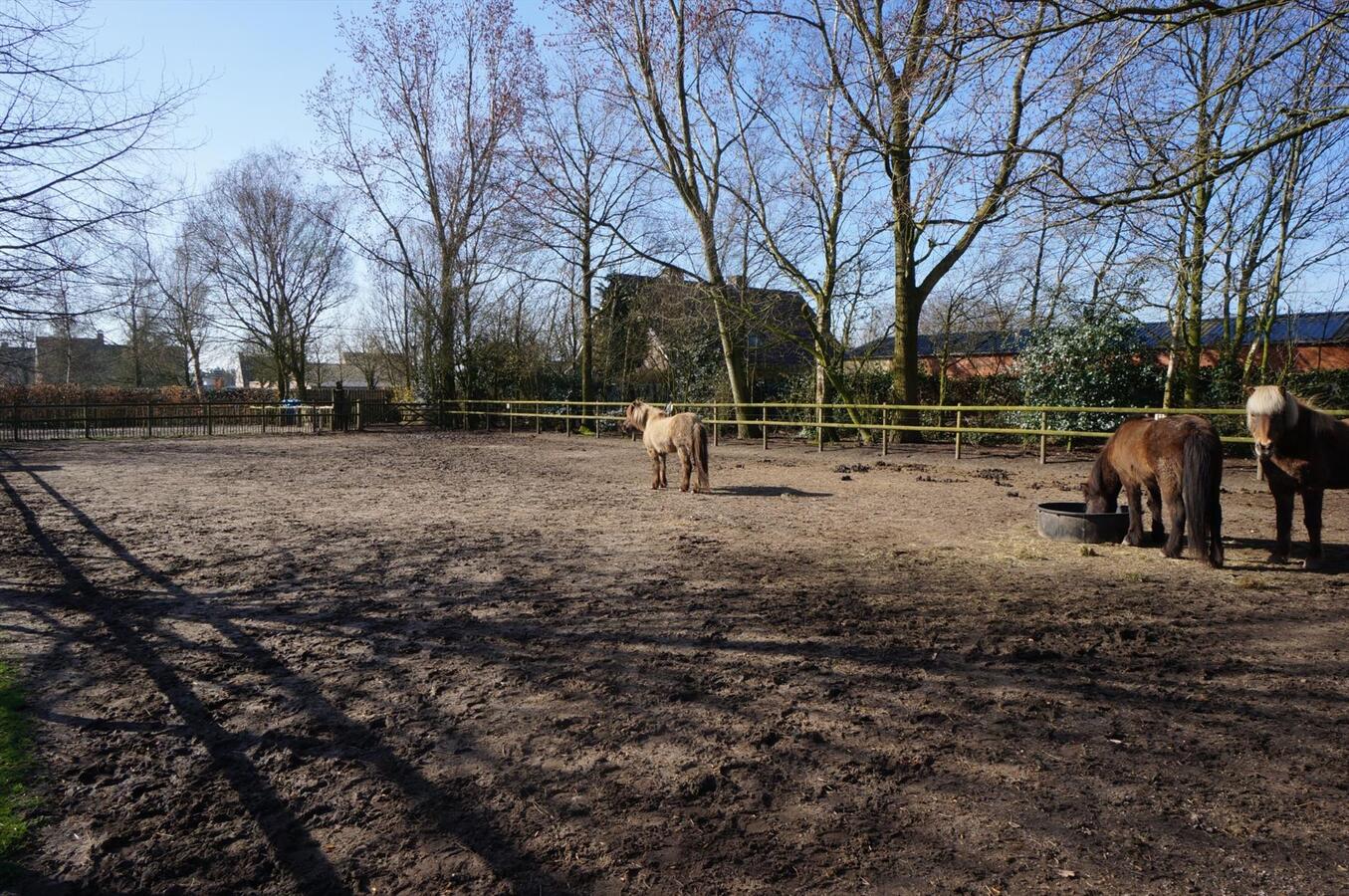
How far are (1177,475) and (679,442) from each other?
6.07 meters

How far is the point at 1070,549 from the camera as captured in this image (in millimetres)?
6832

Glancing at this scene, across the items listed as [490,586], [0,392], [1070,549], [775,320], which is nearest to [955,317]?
[775,320]

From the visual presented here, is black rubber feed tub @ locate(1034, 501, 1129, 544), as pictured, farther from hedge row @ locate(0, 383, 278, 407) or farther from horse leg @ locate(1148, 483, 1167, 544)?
hedge row @ locate(0, 383, 278, 407)

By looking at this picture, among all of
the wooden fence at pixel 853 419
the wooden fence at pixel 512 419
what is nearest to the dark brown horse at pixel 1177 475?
the wooden fence at pixel 853 419

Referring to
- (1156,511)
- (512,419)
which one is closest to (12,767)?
(1156,511)

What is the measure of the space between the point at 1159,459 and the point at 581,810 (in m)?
5.59

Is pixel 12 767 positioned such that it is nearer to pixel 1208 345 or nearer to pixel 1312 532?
pixel 1312 532

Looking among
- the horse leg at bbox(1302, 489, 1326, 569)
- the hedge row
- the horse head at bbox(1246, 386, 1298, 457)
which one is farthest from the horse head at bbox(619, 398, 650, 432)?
the hedge row

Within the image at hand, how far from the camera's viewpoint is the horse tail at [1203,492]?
5734 mm

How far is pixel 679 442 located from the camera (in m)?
10.6

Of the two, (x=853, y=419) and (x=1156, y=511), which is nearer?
(x=1156, y=511)

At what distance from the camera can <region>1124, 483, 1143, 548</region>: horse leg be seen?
6.70 metres

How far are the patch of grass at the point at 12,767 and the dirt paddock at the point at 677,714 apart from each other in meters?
0.08

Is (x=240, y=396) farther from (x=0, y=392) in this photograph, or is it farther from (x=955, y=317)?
(x=955, y=317)
